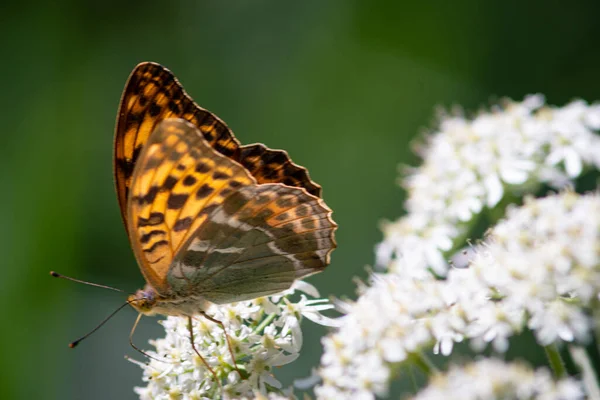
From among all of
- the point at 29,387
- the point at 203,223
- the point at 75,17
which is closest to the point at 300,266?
the point at 203,223

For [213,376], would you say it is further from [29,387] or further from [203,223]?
[29,387]

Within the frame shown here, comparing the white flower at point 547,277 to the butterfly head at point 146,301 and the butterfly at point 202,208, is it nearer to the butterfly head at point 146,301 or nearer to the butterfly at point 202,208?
the butterfly at point 202,208

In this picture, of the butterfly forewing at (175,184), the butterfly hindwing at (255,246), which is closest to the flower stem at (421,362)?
the butterfly hindwing at (255,246)

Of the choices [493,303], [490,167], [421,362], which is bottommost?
[421,362]

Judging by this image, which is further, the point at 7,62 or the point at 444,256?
the point at 7,62

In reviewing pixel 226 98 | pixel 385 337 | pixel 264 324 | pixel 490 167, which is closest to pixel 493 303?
pixel 385 337

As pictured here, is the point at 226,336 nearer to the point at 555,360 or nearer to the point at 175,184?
the point at 175,184
